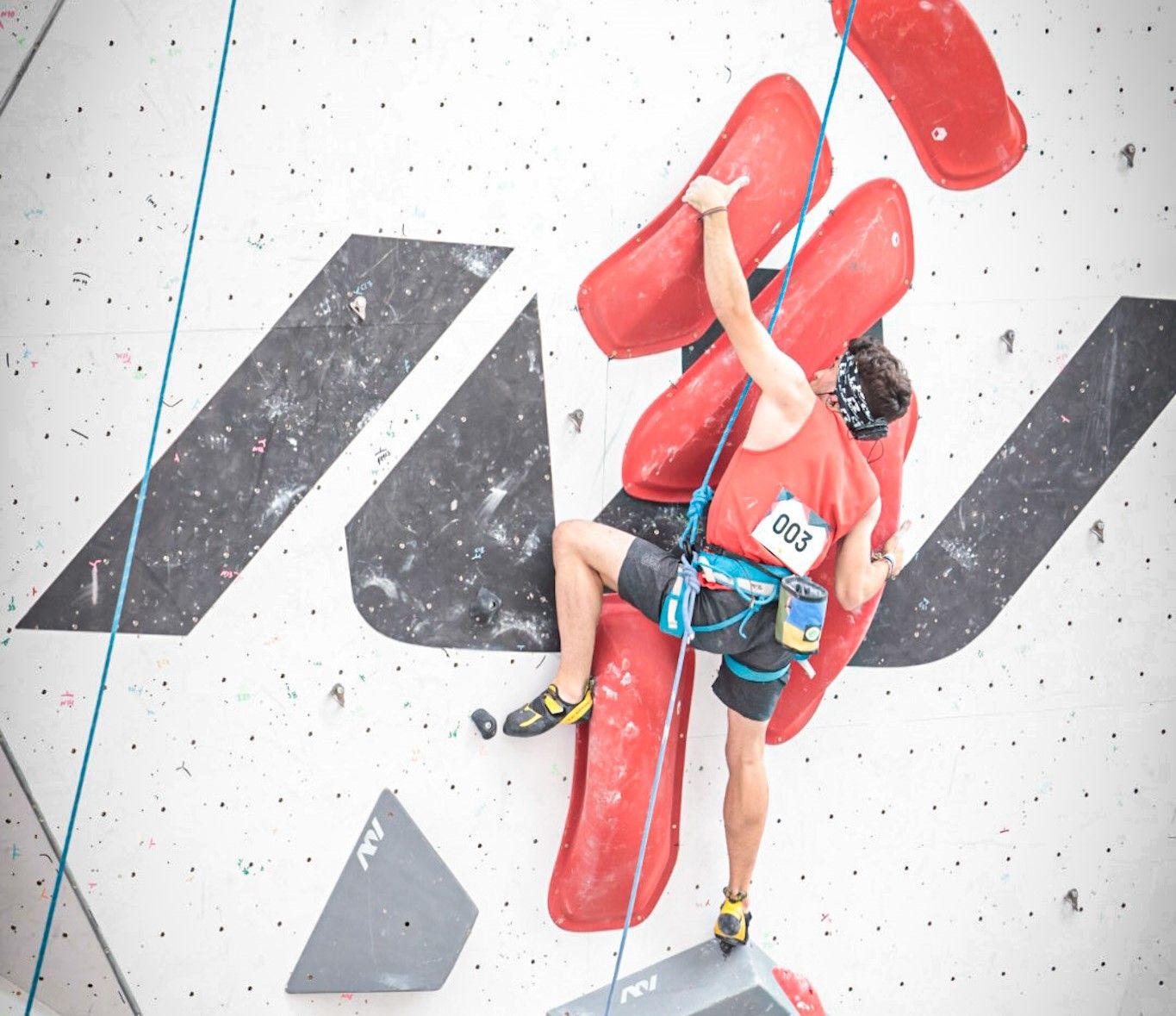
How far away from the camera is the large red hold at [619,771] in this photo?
6.84 feet

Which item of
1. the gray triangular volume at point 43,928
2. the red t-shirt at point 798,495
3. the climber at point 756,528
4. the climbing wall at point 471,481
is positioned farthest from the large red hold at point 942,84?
the gray triangular volume at point 43,928

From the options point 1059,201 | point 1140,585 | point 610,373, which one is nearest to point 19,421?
point 610,373

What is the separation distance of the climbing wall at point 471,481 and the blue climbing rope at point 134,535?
0.01 m

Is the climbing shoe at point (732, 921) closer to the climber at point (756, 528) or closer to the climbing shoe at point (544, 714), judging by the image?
the climber at point (756, 528)

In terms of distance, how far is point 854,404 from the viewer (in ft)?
6.19

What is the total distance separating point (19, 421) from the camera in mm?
1873

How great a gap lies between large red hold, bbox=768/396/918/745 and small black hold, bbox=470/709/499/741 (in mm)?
559

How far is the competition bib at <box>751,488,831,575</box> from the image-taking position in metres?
1.88

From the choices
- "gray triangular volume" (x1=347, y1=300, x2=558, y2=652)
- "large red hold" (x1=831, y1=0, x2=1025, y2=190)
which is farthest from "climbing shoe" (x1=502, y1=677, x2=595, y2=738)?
"large red hold" (x1=831, y1=0, x2=1025, y2=190)

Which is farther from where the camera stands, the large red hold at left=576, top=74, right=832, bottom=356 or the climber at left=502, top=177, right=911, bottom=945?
the large red hold at left=576, top=74, right=832, bottom=356

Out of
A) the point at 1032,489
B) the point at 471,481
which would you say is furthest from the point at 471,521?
the point at 1032,489

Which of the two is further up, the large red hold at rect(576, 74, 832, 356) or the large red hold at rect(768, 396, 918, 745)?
the large red hold at rect(576, 74, 832, 356)

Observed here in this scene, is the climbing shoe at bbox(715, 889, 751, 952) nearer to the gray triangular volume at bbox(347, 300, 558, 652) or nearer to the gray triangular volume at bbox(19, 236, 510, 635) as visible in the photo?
the gray triangular volume at bbox(347, 300, 558, 652)

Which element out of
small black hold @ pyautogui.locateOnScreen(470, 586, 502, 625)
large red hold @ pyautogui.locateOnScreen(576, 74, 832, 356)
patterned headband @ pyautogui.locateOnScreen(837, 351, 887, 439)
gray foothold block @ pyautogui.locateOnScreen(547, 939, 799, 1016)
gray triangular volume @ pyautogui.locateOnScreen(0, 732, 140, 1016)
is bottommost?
gray foothold block @ pyautogui.locateOnScreen(547, 939, 799, 1016)
